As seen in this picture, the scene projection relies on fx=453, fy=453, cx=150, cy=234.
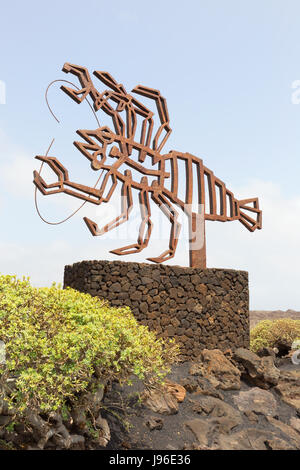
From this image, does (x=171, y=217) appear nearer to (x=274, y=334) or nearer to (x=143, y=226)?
(x=143, y=226)

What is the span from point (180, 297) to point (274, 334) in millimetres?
5933

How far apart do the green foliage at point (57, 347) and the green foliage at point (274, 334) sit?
922cm

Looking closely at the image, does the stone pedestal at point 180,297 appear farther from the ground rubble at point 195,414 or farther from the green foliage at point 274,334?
the green foliage at point 274,334

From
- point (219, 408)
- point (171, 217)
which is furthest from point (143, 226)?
point (219, 408)

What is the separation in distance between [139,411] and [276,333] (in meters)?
8.79

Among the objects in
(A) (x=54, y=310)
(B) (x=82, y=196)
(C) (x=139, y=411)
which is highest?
(B) (x=82, y=196)

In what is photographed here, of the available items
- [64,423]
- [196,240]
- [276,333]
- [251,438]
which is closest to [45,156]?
[196,240]

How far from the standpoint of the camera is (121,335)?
7.03 m

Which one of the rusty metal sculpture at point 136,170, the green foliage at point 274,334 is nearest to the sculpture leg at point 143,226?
the rusty metal sculpture at point 136,170

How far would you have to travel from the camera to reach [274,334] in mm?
15977

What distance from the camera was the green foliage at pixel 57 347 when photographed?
6.10 metres

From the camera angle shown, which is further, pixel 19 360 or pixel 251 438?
pixel 251 438

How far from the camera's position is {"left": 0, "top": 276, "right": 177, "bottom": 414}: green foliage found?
20.0 ft
